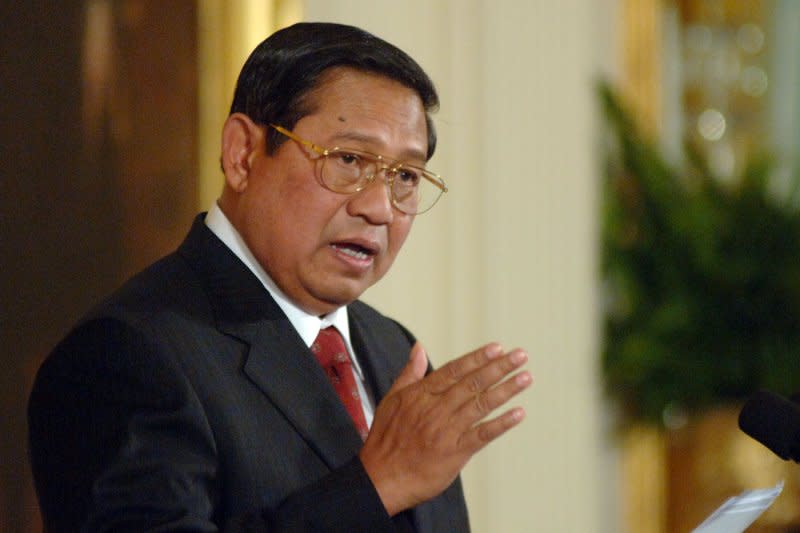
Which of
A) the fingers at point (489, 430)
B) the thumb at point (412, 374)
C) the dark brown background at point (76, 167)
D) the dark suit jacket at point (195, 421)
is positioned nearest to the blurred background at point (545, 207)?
the dark brown background at point (76, 167)

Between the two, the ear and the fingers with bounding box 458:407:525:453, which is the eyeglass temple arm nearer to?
the ear

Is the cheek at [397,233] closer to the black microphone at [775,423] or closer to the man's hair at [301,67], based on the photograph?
the man's hair at [301,67]

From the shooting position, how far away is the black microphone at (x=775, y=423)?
5.88 ft

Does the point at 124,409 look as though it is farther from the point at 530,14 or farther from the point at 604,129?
the point at 604,129

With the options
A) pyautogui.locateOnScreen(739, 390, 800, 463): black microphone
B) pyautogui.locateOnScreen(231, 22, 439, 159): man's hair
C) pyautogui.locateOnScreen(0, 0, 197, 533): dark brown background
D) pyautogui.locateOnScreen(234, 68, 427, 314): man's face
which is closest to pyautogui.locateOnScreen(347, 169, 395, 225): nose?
pyautogui.locateOnScreen(234, 68, 427, 314): man's face

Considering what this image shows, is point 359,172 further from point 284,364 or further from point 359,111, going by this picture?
point 284,364

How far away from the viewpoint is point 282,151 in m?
2.21

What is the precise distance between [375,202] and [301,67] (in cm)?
28

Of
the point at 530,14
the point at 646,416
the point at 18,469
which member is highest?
the point at 530,14

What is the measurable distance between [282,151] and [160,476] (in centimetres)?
67

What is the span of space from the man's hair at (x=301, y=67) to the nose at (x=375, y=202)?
172 millimetres

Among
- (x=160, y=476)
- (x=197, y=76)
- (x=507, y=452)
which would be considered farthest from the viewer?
(x=507, y=452)

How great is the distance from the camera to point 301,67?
2209mm

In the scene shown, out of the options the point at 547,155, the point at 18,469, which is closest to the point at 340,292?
the point at 18,469
